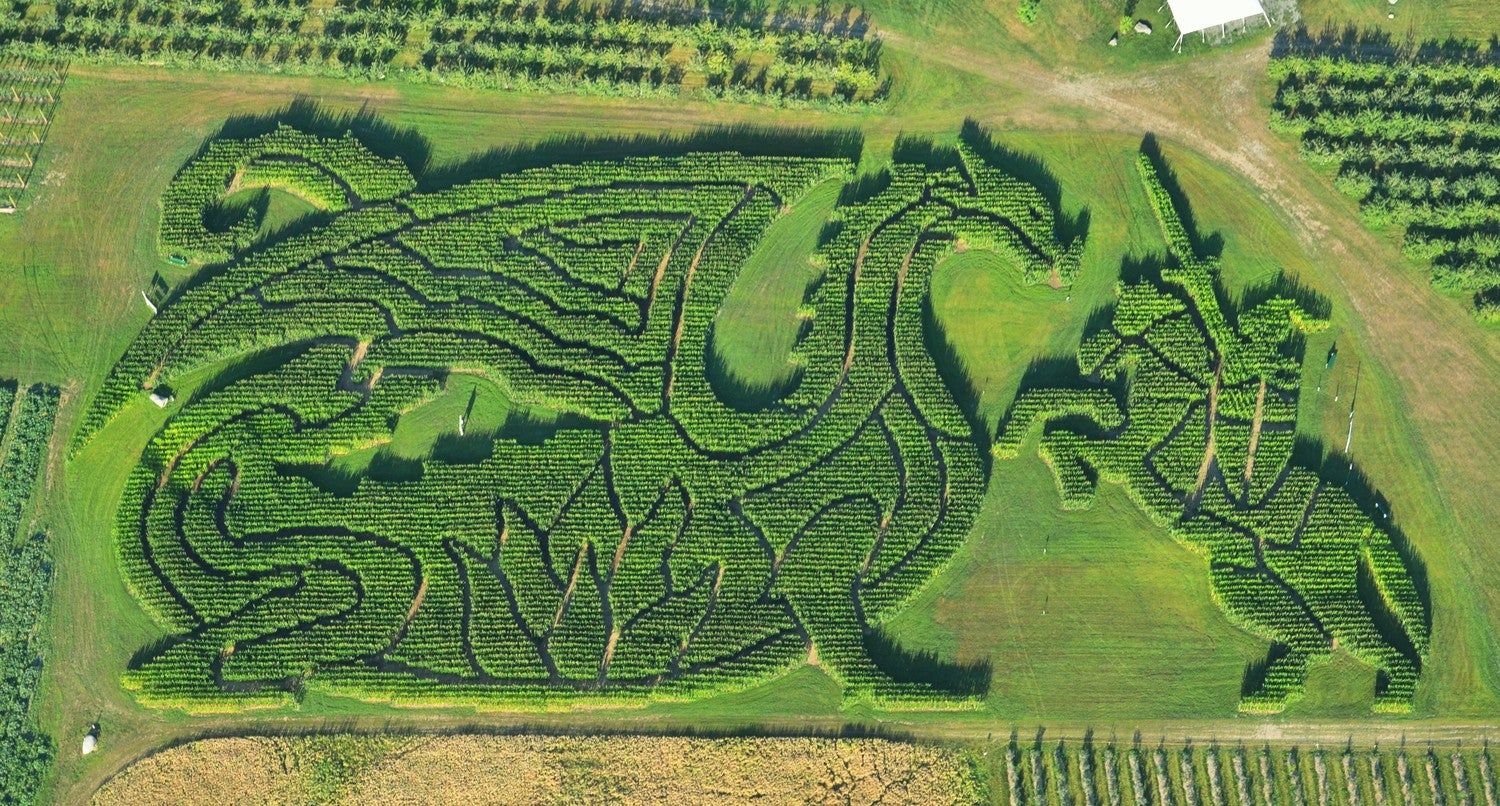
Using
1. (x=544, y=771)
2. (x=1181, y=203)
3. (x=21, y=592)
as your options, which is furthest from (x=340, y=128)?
(x=1181, y=203)

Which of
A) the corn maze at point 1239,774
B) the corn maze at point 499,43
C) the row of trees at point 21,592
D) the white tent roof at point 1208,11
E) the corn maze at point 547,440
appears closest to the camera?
the corn maze at point 1239,774

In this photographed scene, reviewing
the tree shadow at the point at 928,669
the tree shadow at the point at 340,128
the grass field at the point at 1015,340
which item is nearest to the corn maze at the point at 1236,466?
the grass field at the point at 1015,340

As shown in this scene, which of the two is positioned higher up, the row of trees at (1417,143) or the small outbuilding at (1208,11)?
the small outbuilding at (1208,11)

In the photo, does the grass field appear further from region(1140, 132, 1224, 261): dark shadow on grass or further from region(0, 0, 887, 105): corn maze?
region(0, 0, 887, 105): corn maze

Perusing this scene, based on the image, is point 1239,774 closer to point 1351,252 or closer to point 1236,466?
point 1236,466

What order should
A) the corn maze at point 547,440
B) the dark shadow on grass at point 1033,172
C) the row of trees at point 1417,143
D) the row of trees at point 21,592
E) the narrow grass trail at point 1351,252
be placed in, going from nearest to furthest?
the row of trees at point 21,592, the corn maze at point 547,440, the narrow grass trail at point 1351,252, the row of trees at point 1417,143, the dark shadow on grass at point 1033,172

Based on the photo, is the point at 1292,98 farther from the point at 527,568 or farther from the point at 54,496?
the point at 54,496

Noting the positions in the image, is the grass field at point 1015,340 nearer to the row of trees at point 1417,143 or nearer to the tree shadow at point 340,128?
the tree shadow at point 340,128
